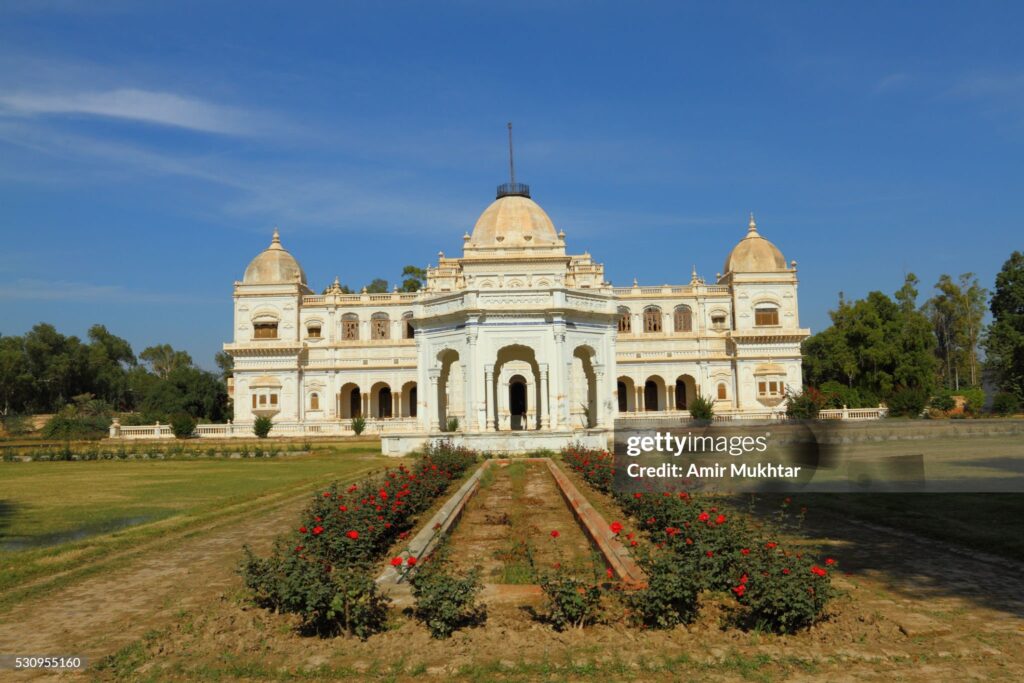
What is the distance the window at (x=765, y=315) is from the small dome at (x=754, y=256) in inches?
113

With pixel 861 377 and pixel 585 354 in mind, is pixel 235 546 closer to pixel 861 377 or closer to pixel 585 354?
pixel 585 354

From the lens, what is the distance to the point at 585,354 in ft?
99.5

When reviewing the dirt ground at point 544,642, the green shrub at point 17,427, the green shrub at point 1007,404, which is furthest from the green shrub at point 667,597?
the green shrub at point 17,427

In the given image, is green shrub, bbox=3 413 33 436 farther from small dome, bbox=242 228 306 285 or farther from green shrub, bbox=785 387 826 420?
green shrub, bbox=785 387 826 420

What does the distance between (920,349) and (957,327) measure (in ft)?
74.1

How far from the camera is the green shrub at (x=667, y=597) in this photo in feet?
22.1

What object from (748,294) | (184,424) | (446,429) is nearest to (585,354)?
(446,429)

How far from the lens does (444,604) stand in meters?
6.54

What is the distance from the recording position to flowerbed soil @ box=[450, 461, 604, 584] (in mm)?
9125

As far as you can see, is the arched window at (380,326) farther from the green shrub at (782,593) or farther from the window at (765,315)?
the green shrub at (782,593)

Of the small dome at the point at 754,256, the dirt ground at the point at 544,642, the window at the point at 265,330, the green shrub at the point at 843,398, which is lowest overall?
the dirt ground at the point at 544,642

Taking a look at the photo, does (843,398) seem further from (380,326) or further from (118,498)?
(118,498)

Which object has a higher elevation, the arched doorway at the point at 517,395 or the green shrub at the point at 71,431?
the arched doorway at the point at 517,395

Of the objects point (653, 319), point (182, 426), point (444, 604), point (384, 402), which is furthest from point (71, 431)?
point (444, 604)
